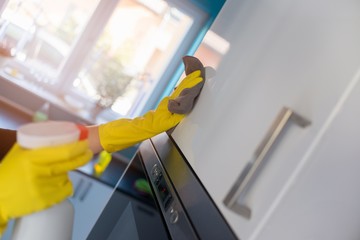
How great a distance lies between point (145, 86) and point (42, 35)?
0.95 metres

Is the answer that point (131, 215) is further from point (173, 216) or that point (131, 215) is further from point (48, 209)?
point (48, 209)

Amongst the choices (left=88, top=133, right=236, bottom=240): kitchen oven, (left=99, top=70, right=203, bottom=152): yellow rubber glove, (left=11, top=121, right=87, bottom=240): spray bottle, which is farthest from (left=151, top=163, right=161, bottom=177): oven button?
(left=11, top=121, right=87, bottom=240): spray bottle

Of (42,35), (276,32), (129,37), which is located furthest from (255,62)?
(42,35)

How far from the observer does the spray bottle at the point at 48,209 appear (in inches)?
19.0

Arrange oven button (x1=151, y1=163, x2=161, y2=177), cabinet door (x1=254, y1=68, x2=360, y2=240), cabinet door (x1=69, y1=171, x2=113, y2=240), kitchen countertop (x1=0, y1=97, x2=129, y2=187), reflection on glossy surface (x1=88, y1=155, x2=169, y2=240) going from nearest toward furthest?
cabinet door (x1=254, y1=68, x2=360, y2=240)
reflection on glossy surface (x1=88, y1=155, x2=169, y2=240)
oven button (x1=151, y1=163, x2=161, y2=177)
cabinet door (x1=69, y1=171, x2=113, y2=240)
kitchen countertop (x1=0, y1=97, x2=129, y2=187)

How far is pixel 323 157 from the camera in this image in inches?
18.7

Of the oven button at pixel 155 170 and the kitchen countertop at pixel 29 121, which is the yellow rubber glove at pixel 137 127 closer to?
the oven button at pixel 155 170

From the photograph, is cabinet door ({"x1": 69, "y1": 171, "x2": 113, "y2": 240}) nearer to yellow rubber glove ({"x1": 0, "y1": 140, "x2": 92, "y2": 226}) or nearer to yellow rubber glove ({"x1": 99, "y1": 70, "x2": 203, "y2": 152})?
yellow rubber glove ({"x1": 99, "y1": 70, "x2": 203, "y2": 152})

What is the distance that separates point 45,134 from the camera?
49 centimetres

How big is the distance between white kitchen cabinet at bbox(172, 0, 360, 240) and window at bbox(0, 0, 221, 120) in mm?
2054

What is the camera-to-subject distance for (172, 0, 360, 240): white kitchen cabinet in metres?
0.48

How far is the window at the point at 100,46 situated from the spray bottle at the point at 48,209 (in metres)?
2.28

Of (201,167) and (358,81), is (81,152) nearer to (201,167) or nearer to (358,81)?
(201,167)

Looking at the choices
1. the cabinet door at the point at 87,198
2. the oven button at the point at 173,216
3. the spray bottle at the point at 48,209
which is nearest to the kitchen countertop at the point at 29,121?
the cabinet door at the point at 87,198
